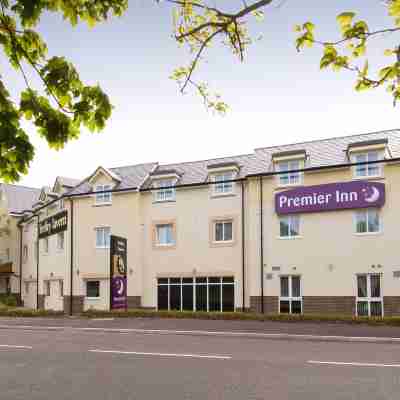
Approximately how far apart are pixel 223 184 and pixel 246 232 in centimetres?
314

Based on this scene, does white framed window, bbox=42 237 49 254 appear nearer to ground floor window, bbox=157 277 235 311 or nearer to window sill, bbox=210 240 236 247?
ground floor window, bbox=157 277 235 311

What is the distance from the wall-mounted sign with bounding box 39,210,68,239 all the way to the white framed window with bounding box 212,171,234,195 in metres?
10.6

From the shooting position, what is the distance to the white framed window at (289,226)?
97.9ft

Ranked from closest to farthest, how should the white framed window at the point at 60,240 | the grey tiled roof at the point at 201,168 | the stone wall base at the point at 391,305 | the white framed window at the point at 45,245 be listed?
the stone wall base at the point at 391,305 < the grey tiled roof at the point at 201,168 < the white framed window at the point at 60,240 < the white framed window at the point at 45,245

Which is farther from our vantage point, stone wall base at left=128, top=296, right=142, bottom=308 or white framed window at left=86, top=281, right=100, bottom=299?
white framed window at left=86, top=281, right=100, bottom=299

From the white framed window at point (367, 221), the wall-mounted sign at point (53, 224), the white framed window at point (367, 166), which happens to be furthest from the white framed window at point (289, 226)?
the wall-mounted sign at point (53, 224)

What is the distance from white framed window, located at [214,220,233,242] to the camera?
105ft

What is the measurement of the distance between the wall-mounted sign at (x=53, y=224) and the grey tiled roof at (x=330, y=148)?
13336 mm

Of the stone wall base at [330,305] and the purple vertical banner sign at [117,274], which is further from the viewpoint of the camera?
the stone wall base at [330,305]

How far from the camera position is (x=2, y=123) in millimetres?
5625

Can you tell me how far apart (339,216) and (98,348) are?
1777cm

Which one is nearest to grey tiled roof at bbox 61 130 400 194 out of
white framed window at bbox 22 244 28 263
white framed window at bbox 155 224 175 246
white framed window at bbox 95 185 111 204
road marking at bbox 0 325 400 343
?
white framed window at bbox 95 185 111 204

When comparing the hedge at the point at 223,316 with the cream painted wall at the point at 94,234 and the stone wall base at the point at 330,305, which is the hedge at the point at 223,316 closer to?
the cream painted wall at the point at 94,234

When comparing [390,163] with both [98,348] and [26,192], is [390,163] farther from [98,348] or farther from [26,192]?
[26,192]
